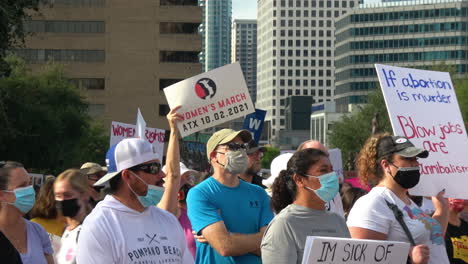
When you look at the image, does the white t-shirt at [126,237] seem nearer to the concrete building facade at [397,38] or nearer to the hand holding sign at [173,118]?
the hand holding sign at [173,118]

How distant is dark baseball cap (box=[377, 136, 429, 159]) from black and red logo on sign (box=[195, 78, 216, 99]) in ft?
9.94

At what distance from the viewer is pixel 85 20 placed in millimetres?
88562

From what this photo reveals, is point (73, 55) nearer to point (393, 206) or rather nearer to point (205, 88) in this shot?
Answer: point (205, 88)

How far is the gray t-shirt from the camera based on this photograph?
5.13 m

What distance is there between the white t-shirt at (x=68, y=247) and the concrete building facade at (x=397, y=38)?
142677 millimetres

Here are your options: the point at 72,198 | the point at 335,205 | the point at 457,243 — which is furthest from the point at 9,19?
the point at 457,243

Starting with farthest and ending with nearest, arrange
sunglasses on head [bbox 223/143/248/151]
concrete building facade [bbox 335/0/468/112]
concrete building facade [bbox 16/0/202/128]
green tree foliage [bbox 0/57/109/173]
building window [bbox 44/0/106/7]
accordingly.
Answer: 1. concrete building facade [bbox 335/0/468/112]
2. concrete building facade [bbox 16/0/202/128]
3. building window [bbox 44/0/106/7]
4. green tree foliage [bbox 0/57/109/173]
5. sunglasses on head [bbox 223/143/248/151]

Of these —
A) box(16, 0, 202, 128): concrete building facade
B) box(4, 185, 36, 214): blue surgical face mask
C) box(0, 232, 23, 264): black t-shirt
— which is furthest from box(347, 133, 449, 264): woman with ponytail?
box(16, 0, 202, 128): concrete building facade

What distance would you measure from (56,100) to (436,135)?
46.3m

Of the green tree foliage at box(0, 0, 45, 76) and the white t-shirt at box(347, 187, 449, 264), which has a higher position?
the green tree foliage at box(0, 0, 45, 76)

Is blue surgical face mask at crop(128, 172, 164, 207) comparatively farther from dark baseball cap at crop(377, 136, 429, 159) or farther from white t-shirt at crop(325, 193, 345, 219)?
white t-shirt at crop(325, 193, 345, 219)

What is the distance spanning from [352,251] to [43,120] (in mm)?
39488

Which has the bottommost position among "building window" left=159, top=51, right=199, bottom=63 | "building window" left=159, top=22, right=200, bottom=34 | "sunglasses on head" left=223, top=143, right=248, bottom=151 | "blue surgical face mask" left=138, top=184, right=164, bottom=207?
"blue surgical face mask" left=138, top=184, right=164, bottom=207

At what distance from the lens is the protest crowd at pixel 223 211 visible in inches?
203
